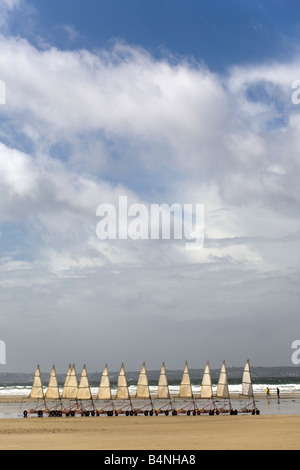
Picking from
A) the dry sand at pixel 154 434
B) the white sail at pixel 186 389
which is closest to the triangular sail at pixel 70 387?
the white sail at pixel 186 389

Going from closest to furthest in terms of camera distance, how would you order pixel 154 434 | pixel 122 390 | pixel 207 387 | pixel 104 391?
1. pixel 154 434
2. pixel 207 387
3. pixel 122 390
4. pixel 104 391

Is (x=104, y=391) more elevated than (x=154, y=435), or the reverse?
(x=104, y=391)

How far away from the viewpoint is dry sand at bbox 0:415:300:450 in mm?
34094

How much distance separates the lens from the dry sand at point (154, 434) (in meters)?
34.1

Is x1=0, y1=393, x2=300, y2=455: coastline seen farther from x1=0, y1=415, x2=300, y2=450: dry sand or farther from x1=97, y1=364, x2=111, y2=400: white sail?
x1=97, y1=364, x2=111, y2=400: white sail

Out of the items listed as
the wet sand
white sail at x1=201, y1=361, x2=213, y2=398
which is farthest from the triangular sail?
white sail at x1=201, y1=361, x2=213, y2=398

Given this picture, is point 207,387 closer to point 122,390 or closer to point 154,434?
point 122,390

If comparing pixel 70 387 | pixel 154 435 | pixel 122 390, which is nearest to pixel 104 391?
pixel 122 390

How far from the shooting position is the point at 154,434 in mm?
40969

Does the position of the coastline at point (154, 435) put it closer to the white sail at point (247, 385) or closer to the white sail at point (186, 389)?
the white sail at point (247, 385)

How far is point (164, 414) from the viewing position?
214ft
